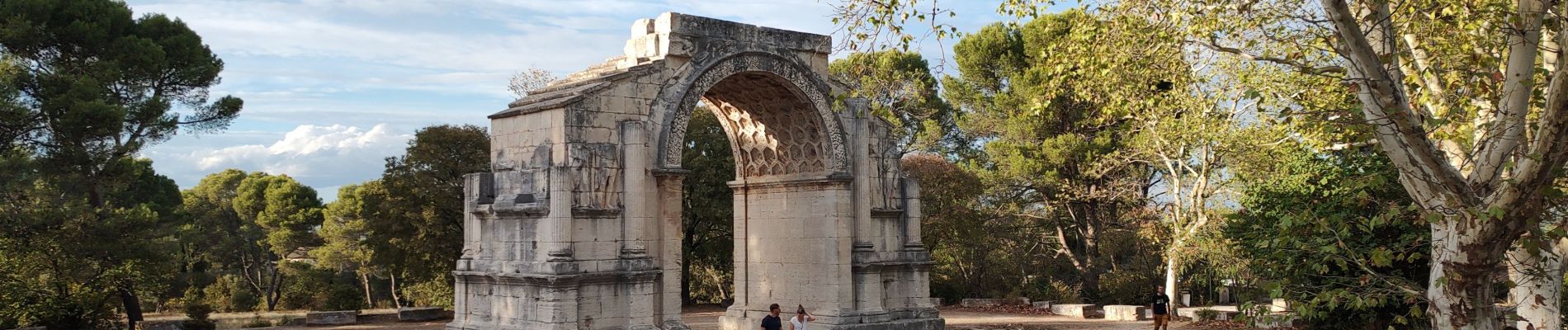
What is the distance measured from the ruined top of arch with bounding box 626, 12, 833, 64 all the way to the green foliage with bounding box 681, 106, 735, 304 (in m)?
9.74

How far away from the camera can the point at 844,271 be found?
15.2 m

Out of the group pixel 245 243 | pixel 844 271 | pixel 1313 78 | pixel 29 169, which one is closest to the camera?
pixel 1313 78

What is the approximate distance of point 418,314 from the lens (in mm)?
22703

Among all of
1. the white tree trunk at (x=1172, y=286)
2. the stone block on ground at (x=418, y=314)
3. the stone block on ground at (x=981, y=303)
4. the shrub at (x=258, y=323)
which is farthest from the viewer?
the stone block on ground at (x=981, y=303)

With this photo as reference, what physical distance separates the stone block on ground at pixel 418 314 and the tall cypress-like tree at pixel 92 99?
4578mm

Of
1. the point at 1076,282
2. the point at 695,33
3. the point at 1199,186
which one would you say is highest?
the point at 695,33

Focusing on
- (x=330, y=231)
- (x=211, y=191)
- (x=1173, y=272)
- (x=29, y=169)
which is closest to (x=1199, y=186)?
(x=1173, y=272)

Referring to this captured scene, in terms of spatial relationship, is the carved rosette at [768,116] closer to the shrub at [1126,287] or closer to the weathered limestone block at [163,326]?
the weathered limestone block at [163,326]

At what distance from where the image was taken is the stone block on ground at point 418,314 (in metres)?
22.6

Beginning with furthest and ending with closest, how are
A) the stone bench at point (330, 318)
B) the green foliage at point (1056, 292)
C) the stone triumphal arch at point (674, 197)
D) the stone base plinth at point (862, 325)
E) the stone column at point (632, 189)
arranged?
the green foliage at point (1056, 292)
the stone bench at point (330, 318)
the stone base plinth at point (862, 325)
the stone column at point (632, 189)
the stone triumphal arch at point (674, 197)

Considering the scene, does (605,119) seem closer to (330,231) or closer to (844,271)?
(844,271)

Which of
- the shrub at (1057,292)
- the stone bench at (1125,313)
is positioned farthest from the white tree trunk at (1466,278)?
the shrub at (1057,292)

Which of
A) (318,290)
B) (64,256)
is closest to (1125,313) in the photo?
(64,256)

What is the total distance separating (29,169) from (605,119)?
1227 cm
